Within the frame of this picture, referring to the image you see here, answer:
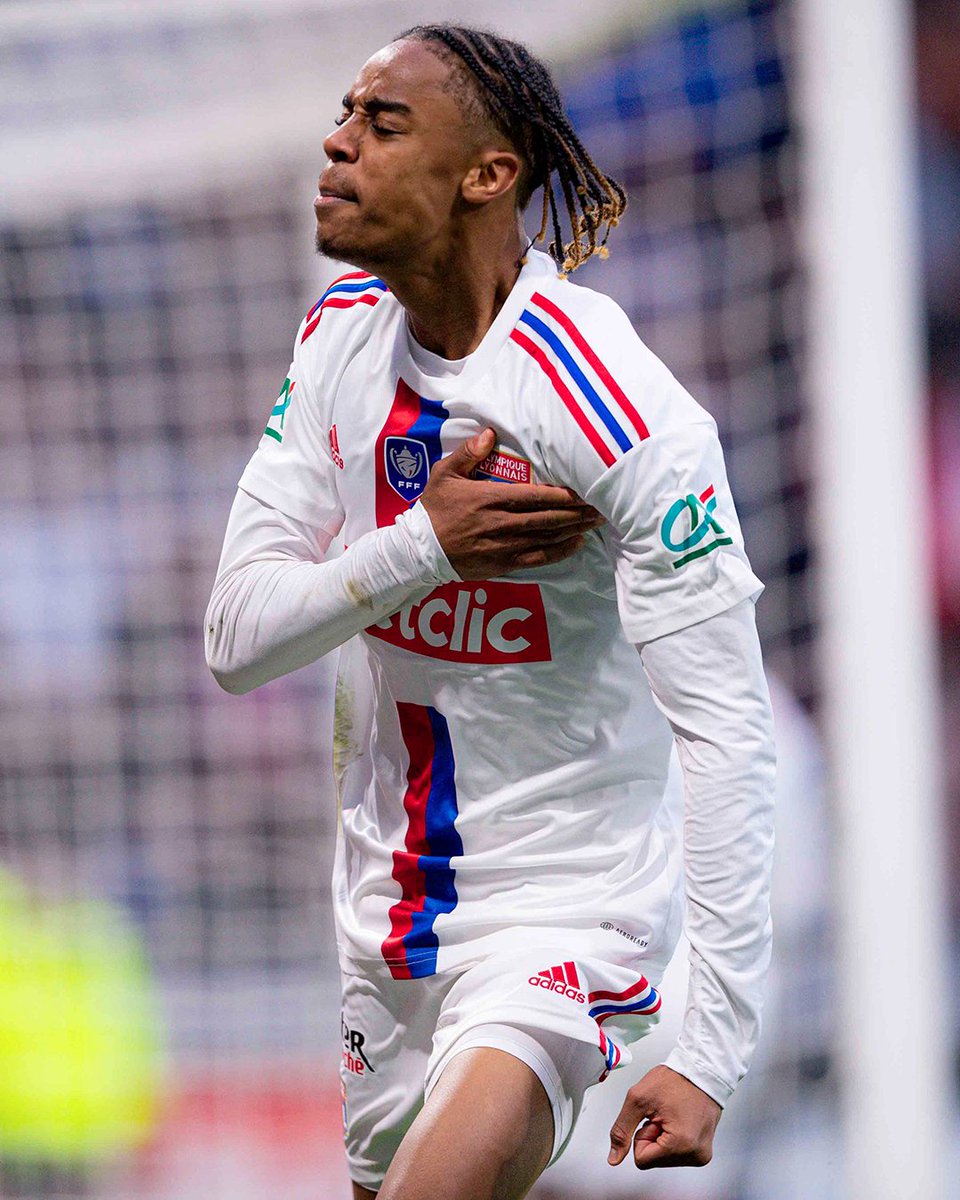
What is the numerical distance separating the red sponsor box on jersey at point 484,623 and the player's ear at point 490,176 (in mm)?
477

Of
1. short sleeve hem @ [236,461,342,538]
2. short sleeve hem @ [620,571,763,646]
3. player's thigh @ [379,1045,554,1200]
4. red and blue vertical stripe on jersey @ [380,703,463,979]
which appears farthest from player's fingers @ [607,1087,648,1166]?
short sleeve hem @ [236,461,342,538]

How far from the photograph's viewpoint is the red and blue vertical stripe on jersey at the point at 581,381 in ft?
6.27

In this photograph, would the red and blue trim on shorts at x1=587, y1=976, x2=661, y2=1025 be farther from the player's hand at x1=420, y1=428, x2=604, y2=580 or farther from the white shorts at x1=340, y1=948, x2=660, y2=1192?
the player's hand at x1=420, y1=428, x2=604, y2=580

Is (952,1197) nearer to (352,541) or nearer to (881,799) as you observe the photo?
(881,799)

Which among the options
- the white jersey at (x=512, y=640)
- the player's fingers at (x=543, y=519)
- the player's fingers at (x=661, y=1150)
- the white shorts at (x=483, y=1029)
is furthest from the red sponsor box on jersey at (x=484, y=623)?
the player's fingers at (x=661, y=1150)

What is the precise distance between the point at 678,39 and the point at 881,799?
1.88 meters

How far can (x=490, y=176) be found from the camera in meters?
2.08

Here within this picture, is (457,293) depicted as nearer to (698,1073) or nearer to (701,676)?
(701,676)

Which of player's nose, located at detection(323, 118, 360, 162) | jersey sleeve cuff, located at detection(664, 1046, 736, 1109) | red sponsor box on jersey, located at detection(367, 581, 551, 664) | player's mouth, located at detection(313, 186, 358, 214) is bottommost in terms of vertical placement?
jersey sleeve cuff, located at detection(664, 1046, 736, 1109)

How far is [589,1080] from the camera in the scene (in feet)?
6.61

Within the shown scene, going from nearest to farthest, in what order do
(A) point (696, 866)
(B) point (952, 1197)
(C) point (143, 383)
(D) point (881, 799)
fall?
1. (A) point (696, 866)
2. (D) point (881, 799)
3. (B) point (952, 1197)
4. (C) point (143, 383)

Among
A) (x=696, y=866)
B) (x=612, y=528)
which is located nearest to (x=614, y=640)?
(x=612, y=528)

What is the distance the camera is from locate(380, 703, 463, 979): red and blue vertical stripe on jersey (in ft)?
7.02

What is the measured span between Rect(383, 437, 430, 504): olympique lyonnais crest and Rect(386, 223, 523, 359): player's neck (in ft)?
0.42
